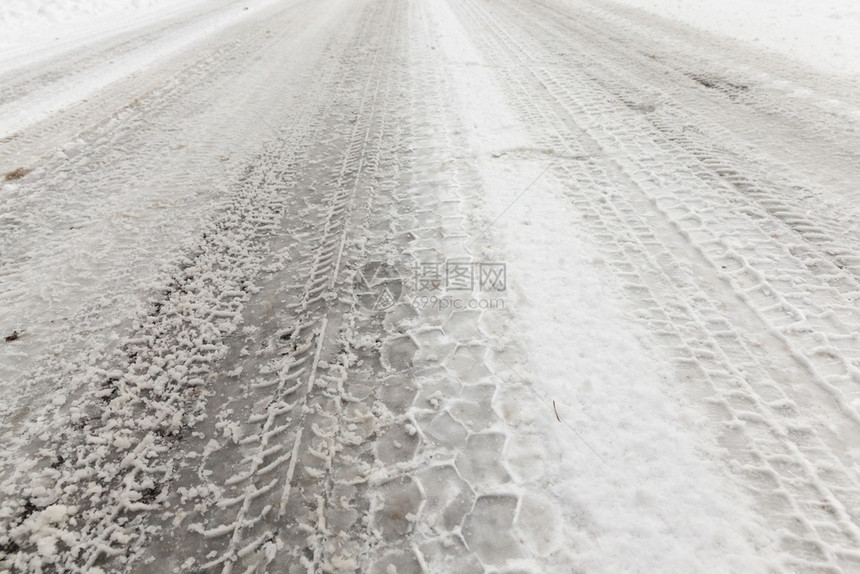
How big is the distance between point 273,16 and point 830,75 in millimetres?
11438

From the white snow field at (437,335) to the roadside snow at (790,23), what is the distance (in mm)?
1606

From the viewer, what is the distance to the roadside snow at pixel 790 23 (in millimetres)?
6453

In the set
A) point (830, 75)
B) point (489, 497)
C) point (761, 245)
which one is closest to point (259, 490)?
point (489, 497)

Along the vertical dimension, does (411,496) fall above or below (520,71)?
below

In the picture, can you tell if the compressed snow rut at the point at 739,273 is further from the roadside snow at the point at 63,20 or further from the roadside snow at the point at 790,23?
the roadside snow at the point at 63,20

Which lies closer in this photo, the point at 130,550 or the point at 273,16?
the point at 130,550

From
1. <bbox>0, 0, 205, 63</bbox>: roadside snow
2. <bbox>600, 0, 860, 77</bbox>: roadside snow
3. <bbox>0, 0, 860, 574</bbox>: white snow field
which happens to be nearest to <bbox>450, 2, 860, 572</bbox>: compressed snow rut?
<bbox>0, 0, 860, 574</bbox>: white snow field

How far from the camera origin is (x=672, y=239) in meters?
3.11

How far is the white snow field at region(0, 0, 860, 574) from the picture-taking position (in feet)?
5.54

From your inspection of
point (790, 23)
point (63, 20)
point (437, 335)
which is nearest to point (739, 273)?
point (437, 335)

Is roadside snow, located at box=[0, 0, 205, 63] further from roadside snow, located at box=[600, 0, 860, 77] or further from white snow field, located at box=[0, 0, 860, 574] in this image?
roadside snow, located at box=[600, 0, 860, 77]

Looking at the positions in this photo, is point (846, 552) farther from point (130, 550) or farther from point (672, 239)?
point (130, 550)

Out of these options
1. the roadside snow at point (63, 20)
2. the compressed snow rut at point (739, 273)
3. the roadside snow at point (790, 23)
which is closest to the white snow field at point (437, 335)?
the compressed snow rut at point (739, 273)

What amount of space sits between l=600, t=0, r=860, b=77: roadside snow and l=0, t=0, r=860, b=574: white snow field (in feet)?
5.27
